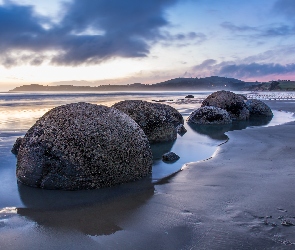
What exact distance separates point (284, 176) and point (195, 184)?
149cm

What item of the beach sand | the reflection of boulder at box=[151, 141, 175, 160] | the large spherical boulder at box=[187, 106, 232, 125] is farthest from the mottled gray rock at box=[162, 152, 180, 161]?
the large spherical boulder at box=[187, 106, 232, 125]

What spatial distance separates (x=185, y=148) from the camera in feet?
26.0

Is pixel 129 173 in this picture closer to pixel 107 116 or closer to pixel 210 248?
pixel 107 116

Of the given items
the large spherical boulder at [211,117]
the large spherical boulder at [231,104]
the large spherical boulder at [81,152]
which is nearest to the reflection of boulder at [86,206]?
the large spherical boulder at [81,152]

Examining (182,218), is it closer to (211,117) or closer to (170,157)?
(170,157)

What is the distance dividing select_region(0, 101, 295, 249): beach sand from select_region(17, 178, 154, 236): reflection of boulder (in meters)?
0.01

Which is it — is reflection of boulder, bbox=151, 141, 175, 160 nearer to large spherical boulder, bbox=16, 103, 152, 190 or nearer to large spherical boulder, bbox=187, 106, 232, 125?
large spherical boulder, bbox=16, 103, 152, 190

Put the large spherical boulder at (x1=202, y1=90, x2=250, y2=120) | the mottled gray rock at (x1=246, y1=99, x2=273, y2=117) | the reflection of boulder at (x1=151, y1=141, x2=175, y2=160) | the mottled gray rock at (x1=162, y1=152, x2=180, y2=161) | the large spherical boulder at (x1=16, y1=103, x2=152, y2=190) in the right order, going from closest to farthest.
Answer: the large spherical boulder at (x1=16, y1=103, x2=152, y2=190) < the mottled gray rock at (x1=162, y1=152, x2=180, y2=161) < the reflection of boulder at (x1=151, y1=141, x2=175, y2=160) < the large spherical boulder at (x1=202, y1=90, x2=250, y2=120) < the mottled gray rock at (x1=246, y1=99, x2=273, y2=117)

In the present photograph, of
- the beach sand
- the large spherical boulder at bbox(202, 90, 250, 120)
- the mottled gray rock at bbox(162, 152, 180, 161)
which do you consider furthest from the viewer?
the large spherical boulder at bbox(202, 90, 250, 120)

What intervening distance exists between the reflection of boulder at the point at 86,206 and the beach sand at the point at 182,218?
0.04ft

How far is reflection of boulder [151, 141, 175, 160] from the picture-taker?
23.5ft

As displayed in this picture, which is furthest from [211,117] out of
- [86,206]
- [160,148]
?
[86,206]

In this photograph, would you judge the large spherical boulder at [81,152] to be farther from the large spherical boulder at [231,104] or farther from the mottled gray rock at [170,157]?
the large spherical boulder at [231,104]

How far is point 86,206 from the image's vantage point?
3.95m
